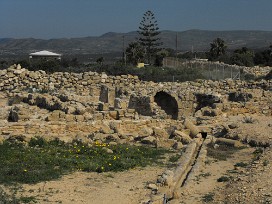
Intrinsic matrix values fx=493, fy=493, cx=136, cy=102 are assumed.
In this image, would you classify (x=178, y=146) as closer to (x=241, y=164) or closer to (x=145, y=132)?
(x=145, y=132)

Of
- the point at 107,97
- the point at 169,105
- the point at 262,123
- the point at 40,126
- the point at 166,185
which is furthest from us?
the point at 107,97

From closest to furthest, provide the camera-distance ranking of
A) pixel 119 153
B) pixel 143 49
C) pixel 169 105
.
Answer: pixel 119 153 < pixel 169 105 < pixel 143 49

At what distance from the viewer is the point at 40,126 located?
14375mm

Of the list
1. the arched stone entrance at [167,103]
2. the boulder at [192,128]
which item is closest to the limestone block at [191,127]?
the boulder at [192,128]

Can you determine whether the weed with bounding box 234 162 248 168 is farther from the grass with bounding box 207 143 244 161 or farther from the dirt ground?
the grass with bounding box 207 143 244 161

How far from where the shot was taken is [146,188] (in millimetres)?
10148

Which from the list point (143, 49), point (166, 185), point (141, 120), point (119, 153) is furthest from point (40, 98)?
point (143, 49)

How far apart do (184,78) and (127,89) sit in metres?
8.13

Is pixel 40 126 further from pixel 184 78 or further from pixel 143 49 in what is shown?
pixel 143 49

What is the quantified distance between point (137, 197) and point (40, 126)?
567 centimetres

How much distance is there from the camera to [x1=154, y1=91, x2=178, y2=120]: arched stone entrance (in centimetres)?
2177

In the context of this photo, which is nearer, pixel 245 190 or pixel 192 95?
pixel 245 190

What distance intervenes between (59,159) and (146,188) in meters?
2.55

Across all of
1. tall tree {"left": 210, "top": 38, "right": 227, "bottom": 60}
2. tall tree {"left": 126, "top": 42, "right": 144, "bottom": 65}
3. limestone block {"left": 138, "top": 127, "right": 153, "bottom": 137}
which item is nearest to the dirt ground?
limestone block {"left": 138, "top": 127, "right": 153, "bottom": 137}
